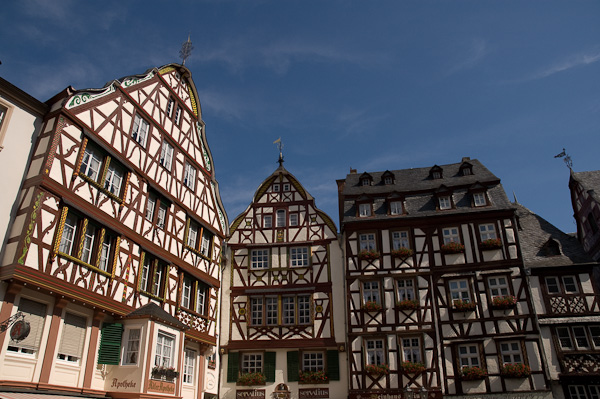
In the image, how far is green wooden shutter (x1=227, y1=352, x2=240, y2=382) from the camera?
2349 cm

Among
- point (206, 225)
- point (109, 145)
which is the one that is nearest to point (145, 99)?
point (109, 145)

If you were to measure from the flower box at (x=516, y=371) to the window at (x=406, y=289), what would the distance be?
4.94 m

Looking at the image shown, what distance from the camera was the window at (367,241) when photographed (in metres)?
24.9

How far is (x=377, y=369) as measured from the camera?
22.0m

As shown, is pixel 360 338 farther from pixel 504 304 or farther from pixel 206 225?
pixel 206 225

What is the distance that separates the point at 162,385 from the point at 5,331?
550 centimetres

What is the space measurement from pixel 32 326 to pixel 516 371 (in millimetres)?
18494

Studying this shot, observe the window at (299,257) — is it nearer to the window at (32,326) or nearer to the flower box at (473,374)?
the flower box at (473,374)

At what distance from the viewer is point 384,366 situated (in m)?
22.1

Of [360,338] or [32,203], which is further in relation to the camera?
[360,338]

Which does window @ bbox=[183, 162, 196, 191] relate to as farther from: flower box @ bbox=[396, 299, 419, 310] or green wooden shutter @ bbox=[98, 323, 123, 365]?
flower box @ bbox=[396, 299, 419, 310]

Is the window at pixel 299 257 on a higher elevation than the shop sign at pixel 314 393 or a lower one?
higher

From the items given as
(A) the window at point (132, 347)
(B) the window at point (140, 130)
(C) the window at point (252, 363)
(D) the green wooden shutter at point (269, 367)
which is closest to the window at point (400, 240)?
(D) the green wooden shutter at point (269, 367)

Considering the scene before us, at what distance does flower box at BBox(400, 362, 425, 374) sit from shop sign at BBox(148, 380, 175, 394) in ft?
34.1
